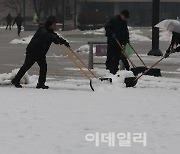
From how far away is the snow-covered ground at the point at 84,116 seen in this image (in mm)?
5930

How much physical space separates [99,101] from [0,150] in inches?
146

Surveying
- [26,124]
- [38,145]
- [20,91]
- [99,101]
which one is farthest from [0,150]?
[20,91]

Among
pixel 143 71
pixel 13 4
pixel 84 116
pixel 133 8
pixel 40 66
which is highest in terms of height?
pixel 40 66

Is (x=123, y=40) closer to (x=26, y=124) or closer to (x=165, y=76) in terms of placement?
(x=165, y=76)

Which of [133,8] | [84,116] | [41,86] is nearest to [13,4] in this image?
[133,8]

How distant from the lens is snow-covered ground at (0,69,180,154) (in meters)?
5.93

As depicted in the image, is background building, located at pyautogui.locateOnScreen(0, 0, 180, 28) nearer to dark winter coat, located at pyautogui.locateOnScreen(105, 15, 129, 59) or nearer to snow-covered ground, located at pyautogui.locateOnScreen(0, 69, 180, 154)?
dark winter coat, located at pyautogui.locateOnScreen(105, 15, 129, 59)

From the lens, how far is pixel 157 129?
689 centimetres

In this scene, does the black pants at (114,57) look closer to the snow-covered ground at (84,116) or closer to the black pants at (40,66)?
A: the snow-covered ground at (84,116)

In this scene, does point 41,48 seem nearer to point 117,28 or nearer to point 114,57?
point 114,57

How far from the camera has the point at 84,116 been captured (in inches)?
305

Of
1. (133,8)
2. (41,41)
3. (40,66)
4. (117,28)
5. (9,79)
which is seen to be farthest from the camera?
(133,8)

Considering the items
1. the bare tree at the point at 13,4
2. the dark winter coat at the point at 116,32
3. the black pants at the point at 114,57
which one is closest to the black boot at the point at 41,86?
the black pants at the point at 114,57

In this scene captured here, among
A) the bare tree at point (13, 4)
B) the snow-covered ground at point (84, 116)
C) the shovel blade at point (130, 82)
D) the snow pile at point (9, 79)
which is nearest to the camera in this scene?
the snow-covered ground at point (84, 116)
